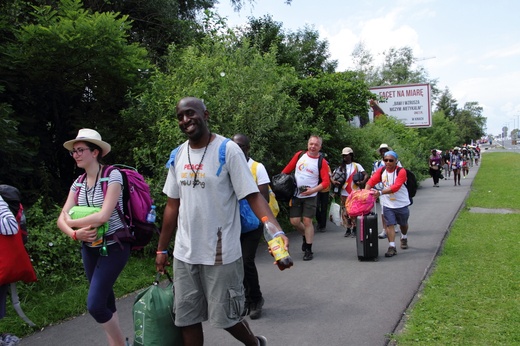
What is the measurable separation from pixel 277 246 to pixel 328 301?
280cm

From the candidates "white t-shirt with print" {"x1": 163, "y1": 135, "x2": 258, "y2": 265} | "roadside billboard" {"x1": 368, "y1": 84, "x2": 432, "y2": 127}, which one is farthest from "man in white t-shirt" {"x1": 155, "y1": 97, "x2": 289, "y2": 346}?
"roadside billboard" {"x1": 368, "y1": 84, "x2": 432, "y2": 127}

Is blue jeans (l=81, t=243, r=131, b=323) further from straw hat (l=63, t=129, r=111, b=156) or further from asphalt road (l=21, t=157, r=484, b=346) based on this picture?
asphalt road (l=21, t=157, r=484, b=346)

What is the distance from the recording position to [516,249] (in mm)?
7582

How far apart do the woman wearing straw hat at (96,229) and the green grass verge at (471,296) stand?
7.81ft

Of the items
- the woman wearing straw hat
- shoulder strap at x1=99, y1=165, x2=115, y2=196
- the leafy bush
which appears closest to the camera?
the woman wearing straw hat

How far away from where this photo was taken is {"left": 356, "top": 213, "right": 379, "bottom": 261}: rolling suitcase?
23.7ft

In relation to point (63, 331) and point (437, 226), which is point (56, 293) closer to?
point (63, 331)

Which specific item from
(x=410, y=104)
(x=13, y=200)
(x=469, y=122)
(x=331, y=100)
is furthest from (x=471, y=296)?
(x=469, y=122)

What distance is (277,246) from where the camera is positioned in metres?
2.82

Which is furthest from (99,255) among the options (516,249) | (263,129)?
(516,249)

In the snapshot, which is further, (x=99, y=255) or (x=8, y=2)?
(x=8, y=2)

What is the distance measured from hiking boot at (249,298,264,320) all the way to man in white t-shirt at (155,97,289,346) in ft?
5.76

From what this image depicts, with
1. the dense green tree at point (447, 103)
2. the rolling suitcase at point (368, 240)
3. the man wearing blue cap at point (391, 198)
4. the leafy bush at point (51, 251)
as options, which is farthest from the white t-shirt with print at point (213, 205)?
the dense green tree at point (447, 103)

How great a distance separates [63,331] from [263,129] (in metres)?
4.94
